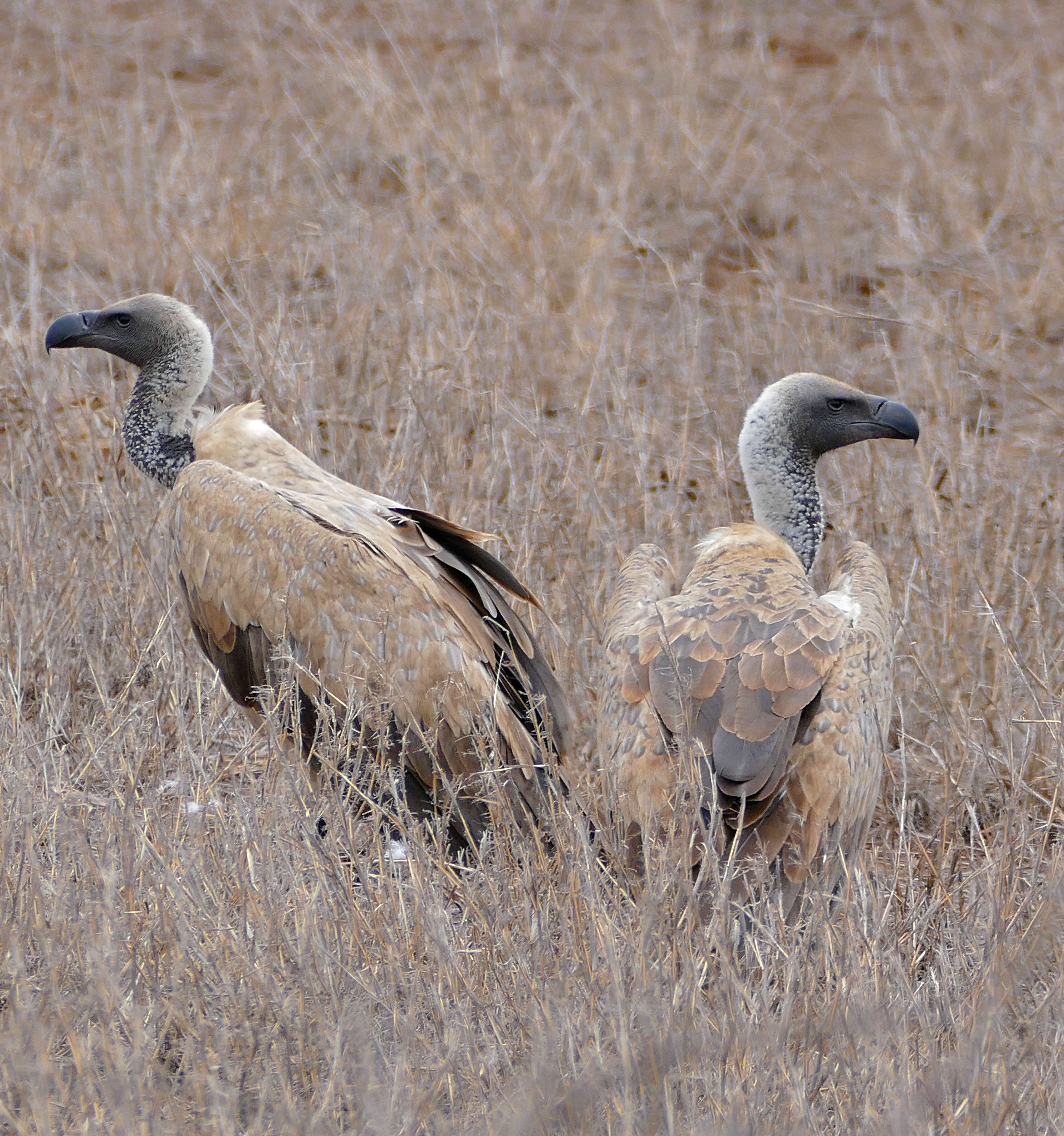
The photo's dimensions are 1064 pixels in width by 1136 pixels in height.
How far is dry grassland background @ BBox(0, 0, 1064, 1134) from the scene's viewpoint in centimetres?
259

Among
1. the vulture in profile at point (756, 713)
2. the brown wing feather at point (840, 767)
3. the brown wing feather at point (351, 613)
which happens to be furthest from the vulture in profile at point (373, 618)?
the brown wing feather at point (840, 767)

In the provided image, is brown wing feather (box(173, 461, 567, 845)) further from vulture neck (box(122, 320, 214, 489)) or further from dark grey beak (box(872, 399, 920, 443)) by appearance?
dark grey beak (box(872, 399, 920, 443))

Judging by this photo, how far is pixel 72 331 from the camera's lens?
4.95m

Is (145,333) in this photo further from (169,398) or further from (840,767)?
(840,767)

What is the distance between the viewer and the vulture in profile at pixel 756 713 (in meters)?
3.37

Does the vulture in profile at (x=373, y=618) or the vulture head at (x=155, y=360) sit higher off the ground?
the vulture head at (x=155, y=360)

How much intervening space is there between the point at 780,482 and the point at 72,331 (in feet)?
7.65

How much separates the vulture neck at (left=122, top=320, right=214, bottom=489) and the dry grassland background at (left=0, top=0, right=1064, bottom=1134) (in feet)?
0.95

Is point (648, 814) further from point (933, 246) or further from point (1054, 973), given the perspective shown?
point (933, 246)

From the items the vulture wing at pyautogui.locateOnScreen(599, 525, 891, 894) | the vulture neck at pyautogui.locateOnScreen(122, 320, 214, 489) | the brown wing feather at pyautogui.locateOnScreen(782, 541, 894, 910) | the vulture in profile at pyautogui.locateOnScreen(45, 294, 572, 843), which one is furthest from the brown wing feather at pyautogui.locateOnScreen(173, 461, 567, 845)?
the brown wing feather at pyautogui.locateOnScreen(782, 541, 894, 910)

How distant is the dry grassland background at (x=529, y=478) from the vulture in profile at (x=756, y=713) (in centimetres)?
23

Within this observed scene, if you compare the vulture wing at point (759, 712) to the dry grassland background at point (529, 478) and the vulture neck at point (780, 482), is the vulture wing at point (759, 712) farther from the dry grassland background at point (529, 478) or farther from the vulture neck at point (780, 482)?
the vulture neck at point (780, 482)

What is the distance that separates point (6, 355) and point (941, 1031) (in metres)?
4.83

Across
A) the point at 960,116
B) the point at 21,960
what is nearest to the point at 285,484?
the point at 21,960
